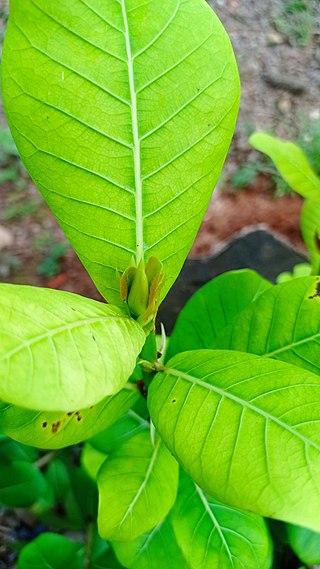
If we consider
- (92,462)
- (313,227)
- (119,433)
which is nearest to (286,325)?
(313,227)

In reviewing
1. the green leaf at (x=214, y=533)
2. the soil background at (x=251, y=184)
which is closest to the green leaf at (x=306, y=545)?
the green leaf at (x=214, y=533)

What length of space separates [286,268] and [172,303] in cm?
46

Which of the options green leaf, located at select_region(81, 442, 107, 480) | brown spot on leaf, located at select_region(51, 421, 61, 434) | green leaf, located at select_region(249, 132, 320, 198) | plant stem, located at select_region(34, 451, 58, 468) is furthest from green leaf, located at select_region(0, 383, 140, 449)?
plant stem, located at select_region(34, 451, 58, 468)

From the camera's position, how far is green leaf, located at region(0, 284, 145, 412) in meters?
0.42

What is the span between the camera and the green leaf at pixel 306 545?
1073 millimetres

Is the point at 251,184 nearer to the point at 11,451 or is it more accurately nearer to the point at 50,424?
the point at 11,451

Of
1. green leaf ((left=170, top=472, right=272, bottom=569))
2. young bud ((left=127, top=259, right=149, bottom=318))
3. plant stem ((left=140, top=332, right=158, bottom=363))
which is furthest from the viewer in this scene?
green leaf ((left=170, top=472, right=272, bottom=569))

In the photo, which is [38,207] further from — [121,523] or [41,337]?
[41,337]

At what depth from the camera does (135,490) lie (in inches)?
33.0

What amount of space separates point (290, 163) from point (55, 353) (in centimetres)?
54

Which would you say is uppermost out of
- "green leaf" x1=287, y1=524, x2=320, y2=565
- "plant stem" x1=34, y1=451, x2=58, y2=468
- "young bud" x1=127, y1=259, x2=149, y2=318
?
"young bud" x1=127, y1=259, x2=149, y2=318

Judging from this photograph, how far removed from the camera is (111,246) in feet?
2.30

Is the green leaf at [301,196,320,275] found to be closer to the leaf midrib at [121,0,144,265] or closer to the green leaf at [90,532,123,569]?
the leaf midrib at [121,0,144,265]

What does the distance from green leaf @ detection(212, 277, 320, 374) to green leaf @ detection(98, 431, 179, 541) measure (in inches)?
9.1
